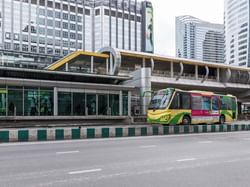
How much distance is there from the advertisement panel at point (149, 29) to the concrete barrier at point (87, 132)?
10761 centimetres

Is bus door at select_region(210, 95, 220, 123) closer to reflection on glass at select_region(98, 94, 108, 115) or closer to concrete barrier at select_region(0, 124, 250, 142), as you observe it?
concrete barrier at select_region(0, 124, 250, 142)

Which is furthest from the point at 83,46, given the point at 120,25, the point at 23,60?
the point at 23,60

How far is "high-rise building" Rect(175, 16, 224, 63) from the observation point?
13375cm

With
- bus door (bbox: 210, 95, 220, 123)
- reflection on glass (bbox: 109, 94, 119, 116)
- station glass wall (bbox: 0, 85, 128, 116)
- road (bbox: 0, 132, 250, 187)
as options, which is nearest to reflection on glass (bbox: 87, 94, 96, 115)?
station glass wall (bbox: 0, 85, 128, 116)

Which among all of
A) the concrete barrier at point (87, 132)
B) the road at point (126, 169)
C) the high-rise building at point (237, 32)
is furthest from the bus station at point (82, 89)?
the high-rise building at point (237, 32)

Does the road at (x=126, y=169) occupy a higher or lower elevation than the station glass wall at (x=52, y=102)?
lower

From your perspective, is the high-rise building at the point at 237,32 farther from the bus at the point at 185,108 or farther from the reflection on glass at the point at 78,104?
the reflection on glass at the point at 78,104

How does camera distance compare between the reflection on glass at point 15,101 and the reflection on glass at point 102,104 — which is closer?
the reflection on glass at point 15,101

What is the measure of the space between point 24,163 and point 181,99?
1697cm

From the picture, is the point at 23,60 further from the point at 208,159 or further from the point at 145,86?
the point at 208,159

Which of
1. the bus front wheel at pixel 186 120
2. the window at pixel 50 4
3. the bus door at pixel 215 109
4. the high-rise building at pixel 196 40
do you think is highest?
the window at pixel 50 4

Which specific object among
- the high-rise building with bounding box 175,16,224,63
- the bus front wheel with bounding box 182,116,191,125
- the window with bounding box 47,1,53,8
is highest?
the window with bounding box 47,1,53,8

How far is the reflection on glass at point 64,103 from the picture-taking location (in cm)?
3034

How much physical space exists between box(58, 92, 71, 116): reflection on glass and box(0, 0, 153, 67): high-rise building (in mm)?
56256
